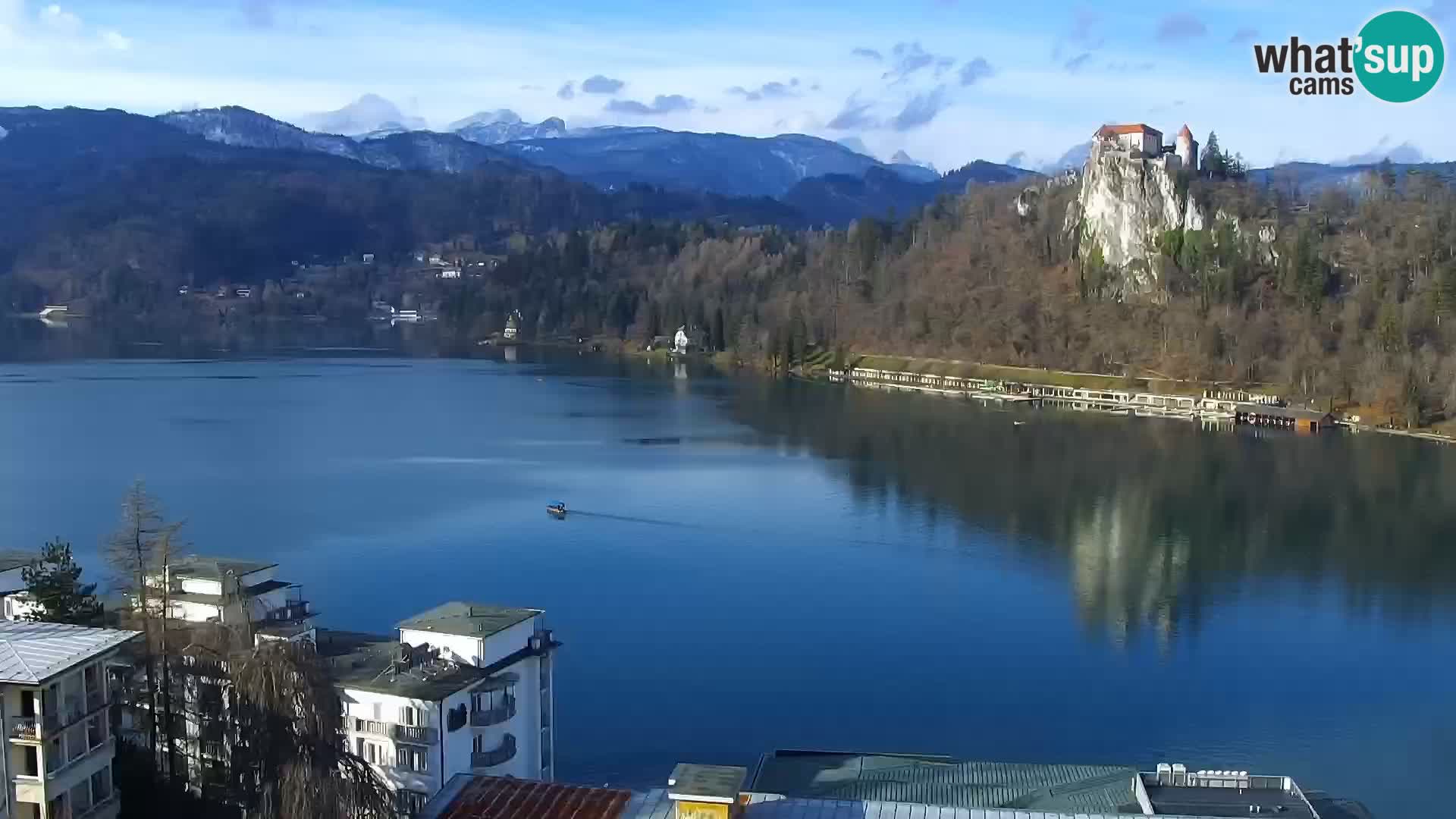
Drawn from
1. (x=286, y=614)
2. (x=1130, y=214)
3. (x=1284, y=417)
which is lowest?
(x=1284, y=417)

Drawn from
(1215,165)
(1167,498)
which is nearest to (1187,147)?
(1215,165)

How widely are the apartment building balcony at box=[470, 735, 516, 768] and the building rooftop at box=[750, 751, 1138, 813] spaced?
0.88 meters

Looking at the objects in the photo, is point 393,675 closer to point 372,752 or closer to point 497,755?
point 372,752

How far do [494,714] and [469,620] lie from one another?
1.51 ft

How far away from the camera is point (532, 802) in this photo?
3650mm

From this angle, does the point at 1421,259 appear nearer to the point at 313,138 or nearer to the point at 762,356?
the point at 762,356

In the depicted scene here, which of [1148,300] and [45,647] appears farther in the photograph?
[1148,300]

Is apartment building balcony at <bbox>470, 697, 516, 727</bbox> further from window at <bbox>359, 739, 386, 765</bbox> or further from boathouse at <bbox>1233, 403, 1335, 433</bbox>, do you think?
boathouse at <bbox>1233, 403, 1335, 433</bbox>

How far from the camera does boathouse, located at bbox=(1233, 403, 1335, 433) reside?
16.5 m

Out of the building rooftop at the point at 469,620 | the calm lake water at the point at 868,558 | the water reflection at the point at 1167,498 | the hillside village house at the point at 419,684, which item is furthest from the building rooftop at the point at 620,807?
the water reflection at the point at 1167,498

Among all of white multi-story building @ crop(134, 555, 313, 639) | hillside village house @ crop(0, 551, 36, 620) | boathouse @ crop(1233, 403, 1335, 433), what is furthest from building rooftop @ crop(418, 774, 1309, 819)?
boathouse @ crop(1233, 403, 1335, 433)

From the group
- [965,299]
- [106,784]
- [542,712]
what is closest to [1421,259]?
[965,299]

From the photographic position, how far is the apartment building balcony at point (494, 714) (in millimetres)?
4695

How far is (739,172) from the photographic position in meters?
105
